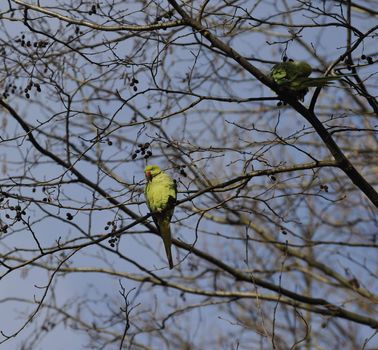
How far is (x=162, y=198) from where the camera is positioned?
5.77 meters

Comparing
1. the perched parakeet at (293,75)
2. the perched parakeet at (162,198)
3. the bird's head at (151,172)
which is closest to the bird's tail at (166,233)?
the perched parakeet at (162,198)

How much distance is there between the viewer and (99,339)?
7.84 meters

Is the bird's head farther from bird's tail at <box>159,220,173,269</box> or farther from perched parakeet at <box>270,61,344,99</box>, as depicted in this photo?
perched parakeet at <box>270,61,344,99</box>

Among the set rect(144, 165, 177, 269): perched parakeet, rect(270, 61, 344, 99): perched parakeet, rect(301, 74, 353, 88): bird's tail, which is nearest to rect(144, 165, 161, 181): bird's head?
rect(144, 165, 177, 269): perched parakeet

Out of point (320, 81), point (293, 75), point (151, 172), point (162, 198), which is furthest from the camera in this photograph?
point (151, 172)

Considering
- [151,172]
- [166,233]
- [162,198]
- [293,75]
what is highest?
[293,75]

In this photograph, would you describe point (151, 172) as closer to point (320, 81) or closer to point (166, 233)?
point (166, 233)

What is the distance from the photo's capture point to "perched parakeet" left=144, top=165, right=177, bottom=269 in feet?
19.0

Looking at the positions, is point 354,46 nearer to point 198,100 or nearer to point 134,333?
point 198,100

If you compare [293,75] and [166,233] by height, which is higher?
[293,75]

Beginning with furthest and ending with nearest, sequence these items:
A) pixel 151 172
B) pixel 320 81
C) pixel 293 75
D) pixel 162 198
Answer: pixel 151 172, pixel 162 198, pixel 293 75, pixel 320 81

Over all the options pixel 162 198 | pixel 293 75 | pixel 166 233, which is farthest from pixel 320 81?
pixel 166 233

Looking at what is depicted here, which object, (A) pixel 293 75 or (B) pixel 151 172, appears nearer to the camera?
(A) pixel 293 75

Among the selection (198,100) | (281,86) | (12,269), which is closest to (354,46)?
(281,86)
